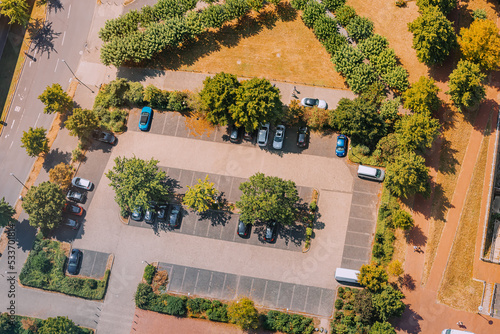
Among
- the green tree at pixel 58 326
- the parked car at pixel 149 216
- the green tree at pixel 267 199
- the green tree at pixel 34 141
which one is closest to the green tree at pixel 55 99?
the green tree at pixel 34 141

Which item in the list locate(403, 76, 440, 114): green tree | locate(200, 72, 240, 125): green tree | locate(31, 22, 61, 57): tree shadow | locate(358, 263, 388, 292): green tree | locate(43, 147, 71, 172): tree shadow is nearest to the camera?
locate(358, 263, 388, 292): green tree

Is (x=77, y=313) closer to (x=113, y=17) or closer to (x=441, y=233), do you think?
(x=113, y=17)

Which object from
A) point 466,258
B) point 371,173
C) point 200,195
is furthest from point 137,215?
point 466,258

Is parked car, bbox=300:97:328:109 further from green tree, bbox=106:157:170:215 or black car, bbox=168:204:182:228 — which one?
Answer: black car, bbox=168:204:182:228

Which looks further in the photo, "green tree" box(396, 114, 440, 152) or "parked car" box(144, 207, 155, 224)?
"parked car" box(144, 207, 155, 224)

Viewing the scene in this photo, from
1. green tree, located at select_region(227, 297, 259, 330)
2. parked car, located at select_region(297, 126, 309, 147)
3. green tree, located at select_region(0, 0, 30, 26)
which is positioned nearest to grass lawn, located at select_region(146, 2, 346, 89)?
parked car, located at select_region(297, 126, 309, 147)

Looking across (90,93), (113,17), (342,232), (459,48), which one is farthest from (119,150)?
(459,48)
